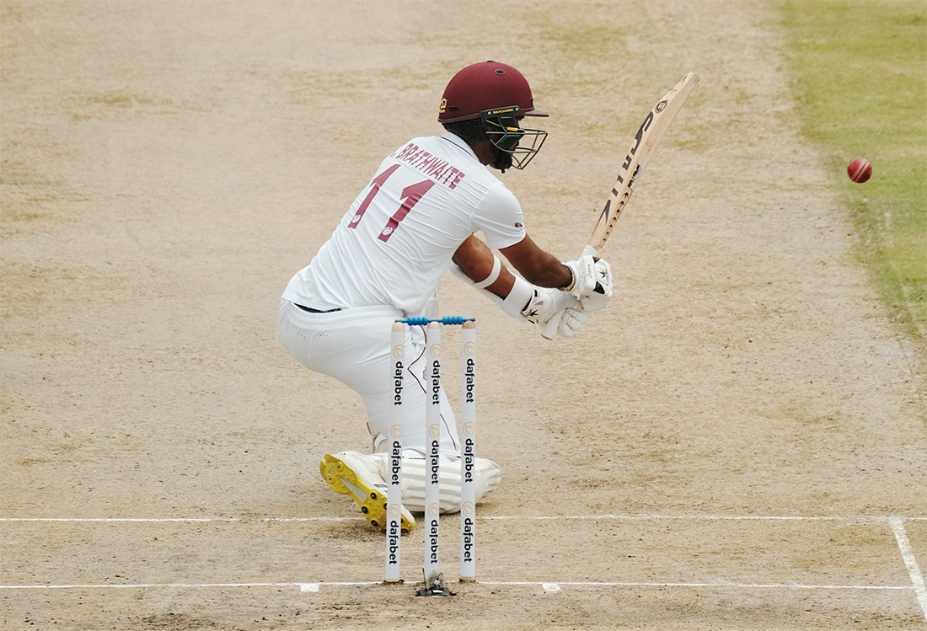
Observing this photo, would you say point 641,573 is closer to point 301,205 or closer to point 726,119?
point 301,205

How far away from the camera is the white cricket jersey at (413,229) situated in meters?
7.72

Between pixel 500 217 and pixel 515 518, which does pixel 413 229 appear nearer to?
pixel 500 217

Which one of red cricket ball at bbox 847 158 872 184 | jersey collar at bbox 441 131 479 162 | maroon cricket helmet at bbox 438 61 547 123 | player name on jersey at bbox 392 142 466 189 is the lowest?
red cricket ball at bbox 847 158 872 184

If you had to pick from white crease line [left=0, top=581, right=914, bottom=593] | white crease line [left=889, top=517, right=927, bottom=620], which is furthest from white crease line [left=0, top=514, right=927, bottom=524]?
white crease line [left=0, top=581, right=914, bottom=593]

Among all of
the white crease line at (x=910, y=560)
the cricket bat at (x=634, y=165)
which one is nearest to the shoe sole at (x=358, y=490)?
the cricket bat at (x=634, y=165)

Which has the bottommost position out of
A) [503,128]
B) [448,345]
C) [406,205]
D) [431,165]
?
[448,345]

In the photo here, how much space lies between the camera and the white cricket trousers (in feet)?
25.4

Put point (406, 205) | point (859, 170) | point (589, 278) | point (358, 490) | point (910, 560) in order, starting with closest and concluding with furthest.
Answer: point (910, 560)
point (358, 490)
point (406, 205)
point (589, 278)
point (859, 170)

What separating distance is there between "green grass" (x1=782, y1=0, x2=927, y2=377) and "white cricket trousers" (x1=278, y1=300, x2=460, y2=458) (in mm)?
4071

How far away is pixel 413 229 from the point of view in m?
7.76

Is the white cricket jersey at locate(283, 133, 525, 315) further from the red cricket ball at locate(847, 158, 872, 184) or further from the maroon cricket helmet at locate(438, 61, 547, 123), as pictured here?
the red cricket ball at locate(847, 158, 872, 184)

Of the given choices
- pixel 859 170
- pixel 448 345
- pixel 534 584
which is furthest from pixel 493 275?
pixel 859 170

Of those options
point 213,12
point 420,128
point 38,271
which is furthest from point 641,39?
point 38,271

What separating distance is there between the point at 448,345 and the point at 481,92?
350cm
